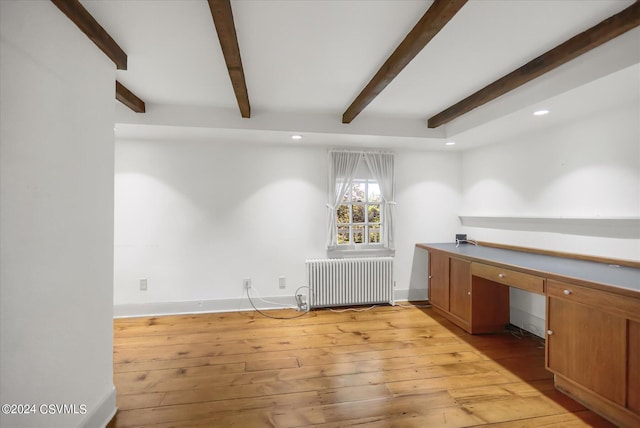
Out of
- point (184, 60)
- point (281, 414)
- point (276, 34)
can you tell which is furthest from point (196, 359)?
point (276, 34)

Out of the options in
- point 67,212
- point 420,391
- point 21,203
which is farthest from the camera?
point 420,391

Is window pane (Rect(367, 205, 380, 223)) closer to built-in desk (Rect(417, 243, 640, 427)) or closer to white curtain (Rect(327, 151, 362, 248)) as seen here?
white curtain (Rect(327, 151, 362, 248))

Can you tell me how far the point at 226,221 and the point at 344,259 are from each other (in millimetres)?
1674

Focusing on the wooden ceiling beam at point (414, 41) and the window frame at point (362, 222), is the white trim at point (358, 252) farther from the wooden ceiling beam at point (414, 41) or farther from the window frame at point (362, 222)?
the wooden ceiling beam at point (414, 41)

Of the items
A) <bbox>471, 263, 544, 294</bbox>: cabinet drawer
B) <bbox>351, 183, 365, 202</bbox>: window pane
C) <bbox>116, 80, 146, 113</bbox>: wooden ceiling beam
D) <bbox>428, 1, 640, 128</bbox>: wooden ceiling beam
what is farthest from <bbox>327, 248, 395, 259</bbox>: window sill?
<bbox>116, 80, 146, 113</bbox>: wooden ceiling beam

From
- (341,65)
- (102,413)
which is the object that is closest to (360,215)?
(341,65)

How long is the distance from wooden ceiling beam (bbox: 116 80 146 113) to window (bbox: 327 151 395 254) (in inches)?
87.6

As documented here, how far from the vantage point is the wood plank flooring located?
1739 mm

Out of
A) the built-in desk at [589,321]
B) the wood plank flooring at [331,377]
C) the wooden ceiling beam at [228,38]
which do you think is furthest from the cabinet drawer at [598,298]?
the wooden ceiling beam at [228,38]

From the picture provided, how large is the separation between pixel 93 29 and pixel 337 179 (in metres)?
2.80

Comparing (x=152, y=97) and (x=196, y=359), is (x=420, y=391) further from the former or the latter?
(x=152, y=97)

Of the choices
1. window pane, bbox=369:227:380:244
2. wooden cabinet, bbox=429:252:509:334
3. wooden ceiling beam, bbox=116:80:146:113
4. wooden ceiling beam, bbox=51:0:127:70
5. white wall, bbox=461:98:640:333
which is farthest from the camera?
window pane, bbox=369:227:380:244

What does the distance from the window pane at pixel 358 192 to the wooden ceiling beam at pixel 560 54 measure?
1.61m

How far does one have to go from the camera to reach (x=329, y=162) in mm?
3738
